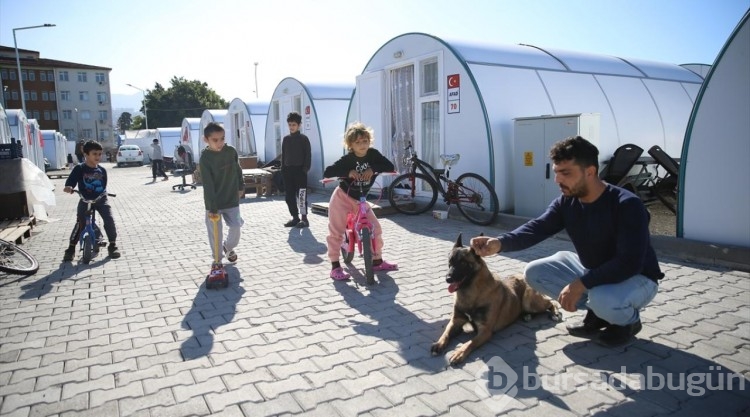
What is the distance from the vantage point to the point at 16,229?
8469mm

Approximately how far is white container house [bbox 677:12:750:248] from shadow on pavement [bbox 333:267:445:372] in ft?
13.9

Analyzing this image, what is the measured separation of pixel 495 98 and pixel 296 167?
413 cm

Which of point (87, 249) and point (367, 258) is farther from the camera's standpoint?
point (87, 249)

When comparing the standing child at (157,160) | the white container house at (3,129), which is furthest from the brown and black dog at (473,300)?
the standing child at (157,160)

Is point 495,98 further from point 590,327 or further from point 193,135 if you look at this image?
point 193,135

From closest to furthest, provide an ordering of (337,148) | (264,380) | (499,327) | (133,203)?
(264,380) → (499,327) → (133,203) → (337,148)

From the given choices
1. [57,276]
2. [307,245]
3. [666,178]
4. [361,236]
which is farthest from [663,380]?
[666,178]

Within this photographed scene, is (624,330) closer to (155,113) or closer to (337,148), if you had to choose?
(337,148)

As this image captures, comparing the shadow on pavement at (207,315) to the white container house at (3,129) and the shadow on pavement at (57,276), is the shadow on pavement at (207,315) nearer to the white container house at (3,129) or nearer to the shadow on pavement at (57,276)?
the shadow on pavement at (57,276)

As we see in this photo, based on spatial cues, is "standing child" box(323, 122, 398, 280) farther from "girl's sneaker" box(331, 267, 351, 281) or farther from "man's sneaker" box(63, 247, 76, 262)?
"man's sneaker" box(63, 247, 76, 262)

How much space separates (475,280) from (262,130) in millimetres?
19782

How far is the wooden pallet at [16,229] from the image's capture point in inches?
310

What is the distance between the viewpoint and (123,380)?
3.33 metres

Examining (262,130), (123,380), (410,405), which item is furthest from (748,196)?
(262,130)
